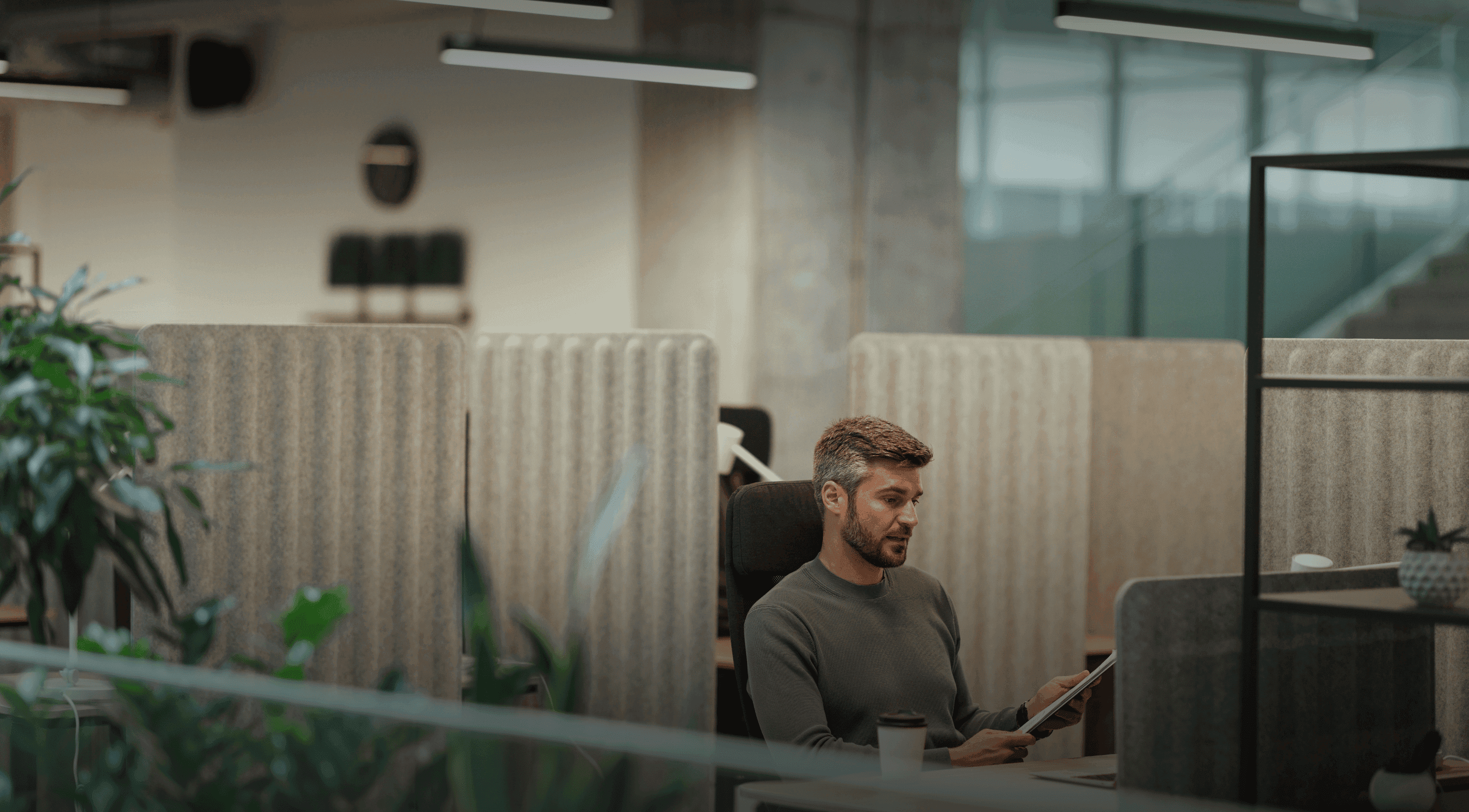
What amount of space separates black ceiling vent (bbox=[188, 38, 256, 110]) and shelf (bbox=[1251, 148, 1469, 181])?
18.6 feet

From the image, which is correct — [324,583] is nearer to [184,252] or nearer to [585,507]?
[585,507]

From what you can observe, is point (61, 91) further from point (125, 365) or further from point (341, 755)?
point (341, 755)

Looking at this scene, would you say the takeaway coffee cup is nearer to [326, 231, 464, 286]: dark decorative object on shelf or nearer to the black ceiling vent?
[326, 231, 464, 286]: dark decorative object on shelf

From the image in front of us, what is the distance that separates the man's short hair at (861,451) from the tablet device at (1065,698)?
1.47ft

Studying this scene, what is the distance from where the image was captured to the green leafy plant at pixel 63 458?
1.84 metres

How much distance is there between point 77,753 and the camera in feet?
4.72

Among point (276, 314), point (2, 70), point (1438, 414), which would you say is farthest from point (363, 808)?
point (2, 70)

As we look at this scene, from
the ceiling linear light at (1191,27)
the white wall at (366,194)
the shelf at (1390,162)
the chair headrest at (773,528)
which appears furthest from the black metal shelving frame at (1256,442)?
the white wall at (366,194)

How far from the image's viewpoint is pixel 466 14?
20.5 ft

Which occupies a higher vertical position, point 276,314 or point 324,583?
point 276,314

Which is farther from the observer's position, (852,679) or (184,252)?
(184,252)

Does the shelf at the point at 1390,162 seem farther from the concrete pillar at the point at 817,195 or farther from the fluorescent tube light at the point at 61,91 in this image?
the fluorescent tube light at the point at 61,91

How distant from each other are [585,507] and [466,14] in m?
3.70

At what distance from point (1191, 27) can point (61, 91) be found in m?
4.29
